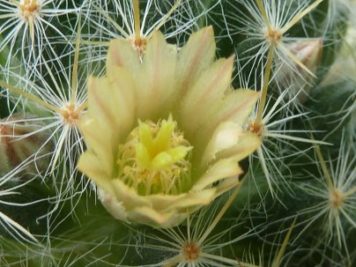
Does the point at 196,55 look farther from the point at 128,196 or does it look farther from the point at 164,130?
the point at 128,196

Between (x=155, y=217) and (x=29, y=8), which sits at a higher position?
(x=29, y=8)

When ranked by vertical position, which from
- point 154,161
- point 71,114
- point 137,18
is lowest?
point 154,161

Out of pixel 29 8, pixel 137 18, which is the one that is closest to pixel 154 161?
pixel 137 18

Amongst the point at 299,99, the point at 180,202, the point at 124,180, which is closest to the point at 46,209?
the point at 124,180

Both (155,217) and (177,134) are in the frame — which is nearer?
(155,217)

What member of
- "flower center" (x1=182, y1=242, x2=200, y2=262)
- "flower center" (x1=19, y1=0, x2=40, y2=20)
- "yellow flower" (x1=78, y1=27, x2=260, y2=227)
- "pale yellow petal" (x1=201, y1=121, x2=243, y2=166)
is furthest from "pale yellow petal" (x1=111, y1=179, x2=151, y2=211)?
"flower center" (x1=19, y1=0, x2=40, y2=20)

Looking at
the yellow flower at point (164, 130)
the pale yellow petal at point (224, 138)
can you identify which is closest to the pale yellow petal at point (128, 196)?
the yellow flower at point (164, 130)

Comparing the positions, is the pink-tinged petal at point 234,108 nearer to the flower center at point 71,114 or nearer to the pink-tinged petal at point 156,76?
the pink-tinged petal at point 156,76

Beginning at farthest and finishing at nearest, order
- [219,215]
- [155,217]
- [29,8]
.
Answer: [29,8]
[219,215]
[155,217]
